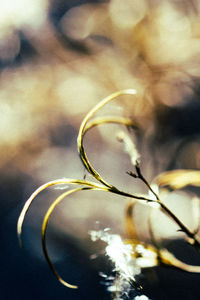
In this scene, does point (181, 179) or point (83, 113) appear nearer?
point (181, 179)

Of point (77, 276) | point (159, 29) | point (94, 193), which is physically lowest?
point (77, 276)

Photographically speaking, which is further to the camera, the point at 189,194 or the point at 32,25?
the point at 32,25

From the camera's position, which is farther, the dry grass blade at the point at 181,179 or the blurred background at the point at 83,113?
the blurred background at the point at 83,113

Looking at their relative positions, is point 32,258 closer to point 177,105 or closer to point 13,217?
point 13,217

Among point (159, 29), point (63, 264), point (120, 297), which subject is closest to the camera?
point (120, 297)

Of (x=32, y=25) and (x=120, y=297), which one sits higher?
(x=32, y=25)

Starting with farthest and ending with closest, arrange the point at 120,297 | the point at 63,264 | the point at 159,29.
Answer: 1. the point at 63,264
2. the point at 159,29
3. the point at 120,297

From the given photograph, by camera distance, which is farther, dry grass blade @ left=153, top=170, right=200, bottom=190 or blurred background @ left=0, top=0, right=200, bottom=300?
blurred background @ left=0, top=0, right=200, bottom=300

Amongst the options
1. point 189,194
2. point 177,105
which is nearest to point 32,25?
point 177,105
